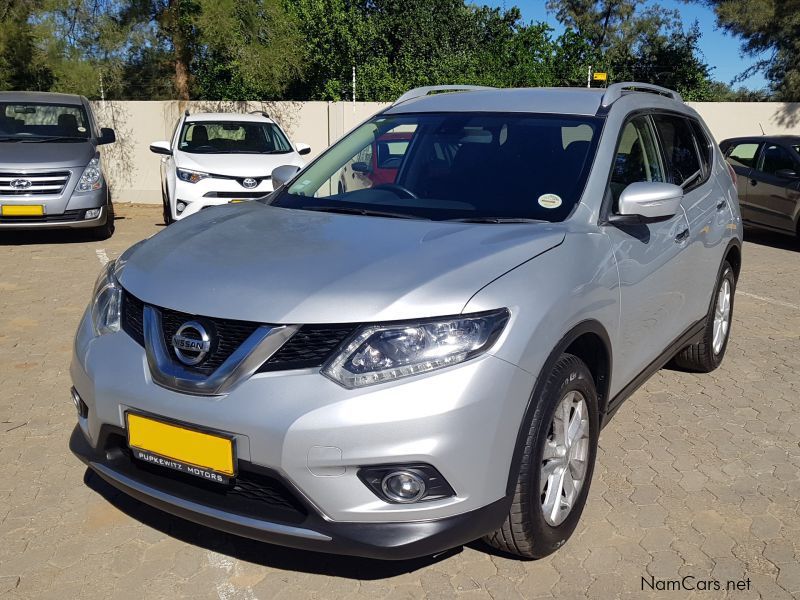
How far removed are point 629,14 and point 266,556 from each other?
5049 cm

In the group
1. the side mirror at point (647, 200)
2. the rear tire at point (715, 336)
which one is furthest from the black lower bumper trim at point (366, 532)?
the rear tire at point (715, 336)

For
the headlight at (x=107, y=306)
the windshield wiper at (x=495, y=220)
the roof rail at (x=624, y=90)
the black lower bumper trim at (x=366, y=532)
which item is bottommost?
the black lower bumper trim at (x=366, y=532)

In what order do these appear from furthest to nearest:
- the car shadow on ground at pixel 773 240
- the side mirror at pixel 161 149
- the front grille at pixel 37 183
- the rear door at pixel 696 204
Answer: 1. the car shadow on ground at pixel 773 240
2. the side mirror at pixel 161 149
3. the front grille at pixel 37 183
4. the rear door at pixel 696 204

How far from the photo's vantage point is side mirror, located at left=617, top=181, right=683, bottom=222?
11.0 ft

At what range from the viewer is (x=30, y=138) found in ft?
35.0

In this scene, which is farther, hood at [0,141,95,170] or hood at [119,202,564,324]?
hood at [0,141,95,170]

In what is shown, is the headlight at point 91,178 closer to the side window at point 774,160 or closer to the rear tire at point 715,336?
the rear tire at point 715,336

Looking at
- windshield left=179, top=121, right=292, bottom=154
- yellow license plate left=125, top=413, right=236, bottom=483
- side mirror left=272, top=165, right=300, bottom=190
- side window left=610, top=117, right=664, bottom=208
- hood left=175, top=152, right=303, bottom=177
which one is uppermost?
side window left=610, top=117, right=664, bottom=208

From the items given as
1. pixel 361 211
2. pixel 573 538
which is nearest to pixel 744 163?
pixel 361 211

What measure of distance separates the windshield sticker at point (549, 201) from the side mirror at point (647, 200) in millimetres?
264

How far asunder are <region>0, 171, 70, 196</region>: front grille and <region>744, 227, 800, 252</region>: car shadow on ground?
976 centimetres

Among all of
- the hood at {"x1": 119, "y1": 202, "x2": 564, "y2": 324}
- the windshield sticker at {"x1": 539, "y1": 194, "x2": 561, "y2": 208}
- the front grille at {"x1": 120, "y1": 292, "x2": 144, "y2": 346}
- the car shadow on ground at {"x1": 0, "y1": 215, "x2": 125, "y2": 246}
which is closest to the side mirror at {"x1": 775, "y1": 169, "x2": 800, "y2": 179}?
the windshield sticker at {"x1": 539, "y1": 194, "x2": 561, "y2": 208}

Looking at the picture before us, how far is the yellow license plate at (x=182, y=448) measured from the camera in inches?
99.7

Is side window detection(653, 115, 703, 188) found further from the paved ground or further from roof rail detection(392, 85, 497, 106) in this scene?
the paved ground
